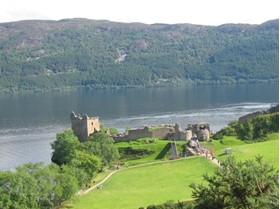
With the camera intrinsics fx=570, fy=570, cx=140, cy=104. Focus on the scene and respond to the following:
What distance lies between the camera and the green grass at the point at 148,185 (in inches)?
1686

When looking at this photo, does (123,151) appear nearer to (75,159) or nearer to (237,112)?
(75,159)

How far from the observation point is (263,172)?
1029 inches

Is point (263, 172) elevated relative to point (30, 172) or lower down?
elevated

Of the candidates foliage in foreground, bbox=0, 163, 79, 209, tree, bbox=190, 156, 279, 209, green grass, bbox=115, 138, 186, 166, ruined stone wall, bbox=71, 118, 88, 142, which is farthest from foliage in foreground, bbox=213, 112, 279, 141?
tree, bbox=190, 156, 279, 209

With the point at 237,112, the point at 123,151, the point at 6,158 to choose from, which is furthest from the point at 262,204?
the point at 237,112

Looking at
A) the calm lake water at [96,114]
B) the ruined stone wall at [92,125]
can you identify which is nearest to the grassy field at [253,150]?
the ruined stone wall at [92,125]

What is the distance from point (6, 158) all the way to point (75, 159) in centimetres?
2753

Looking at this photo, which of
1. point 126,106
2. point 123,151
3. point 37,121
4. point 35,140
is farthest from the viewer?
point 126,106

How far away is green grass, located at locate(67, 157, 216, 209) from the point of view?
140ft

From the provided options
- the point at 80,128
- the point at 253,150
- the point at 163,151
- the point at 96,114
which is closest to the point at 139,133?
the point at 163,151

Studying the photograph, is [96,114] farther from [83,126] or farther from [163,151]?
[163,151]

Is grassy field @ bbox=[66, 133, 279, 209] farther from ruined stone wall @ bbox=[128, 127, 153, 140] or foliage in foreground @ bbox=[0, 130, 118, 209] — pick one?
ruined stone wall @ bbox=[128, 127, 153, 140]

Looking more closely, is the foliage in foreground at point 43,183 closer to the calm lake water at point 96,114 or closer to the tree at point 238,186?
the tree at point 238,186

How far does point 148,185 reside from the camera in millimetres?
49250
